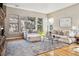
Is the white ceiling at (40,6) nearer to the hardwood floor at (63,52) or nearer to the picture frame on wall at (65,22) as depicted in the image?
the picture frame on wall at (65,22)

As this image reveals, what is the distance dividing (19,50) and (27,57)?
0.82 ft

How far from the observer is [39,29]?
243cm

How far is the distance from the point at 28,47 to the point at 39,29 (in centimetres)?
52

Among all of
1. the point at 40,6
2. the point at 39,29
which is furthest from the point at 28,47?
the point at 40,6

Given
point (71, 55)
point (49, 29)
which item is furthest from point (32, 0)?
point (71, 55)

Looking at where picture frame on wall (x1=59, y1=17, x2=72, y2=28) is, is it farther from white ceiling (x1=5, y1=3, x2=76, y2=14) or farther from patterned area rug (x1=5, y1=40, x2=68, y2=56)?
patterned area rug (x1=5, y1=40, x2=68, y2=56)

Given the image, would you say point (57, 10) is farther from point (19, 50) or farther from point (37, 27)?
point (19, 50)

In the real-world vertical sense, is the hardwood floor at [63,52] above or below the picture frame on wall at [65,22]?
below

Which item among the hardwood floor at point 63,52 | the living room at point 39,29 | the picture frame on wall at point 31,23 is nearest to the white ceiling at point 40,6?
the living room at point 39,29

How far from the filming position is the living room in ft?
7.41

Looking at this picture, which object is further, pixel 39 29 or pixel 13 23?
pixel 39 29

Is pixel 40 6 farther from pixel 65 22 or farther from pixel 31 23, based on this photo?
pixel 65 22

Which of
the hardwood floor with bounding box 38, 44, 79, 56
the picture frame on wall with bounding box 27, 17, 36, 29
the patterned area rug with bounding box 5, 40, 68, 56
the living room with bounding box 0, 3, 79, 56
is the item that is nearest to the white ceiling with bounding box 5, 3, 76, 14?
the living room with bounding box 0, 3, 79, 56

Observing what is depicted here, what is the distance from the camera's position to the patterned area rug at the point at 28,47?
2.26m
